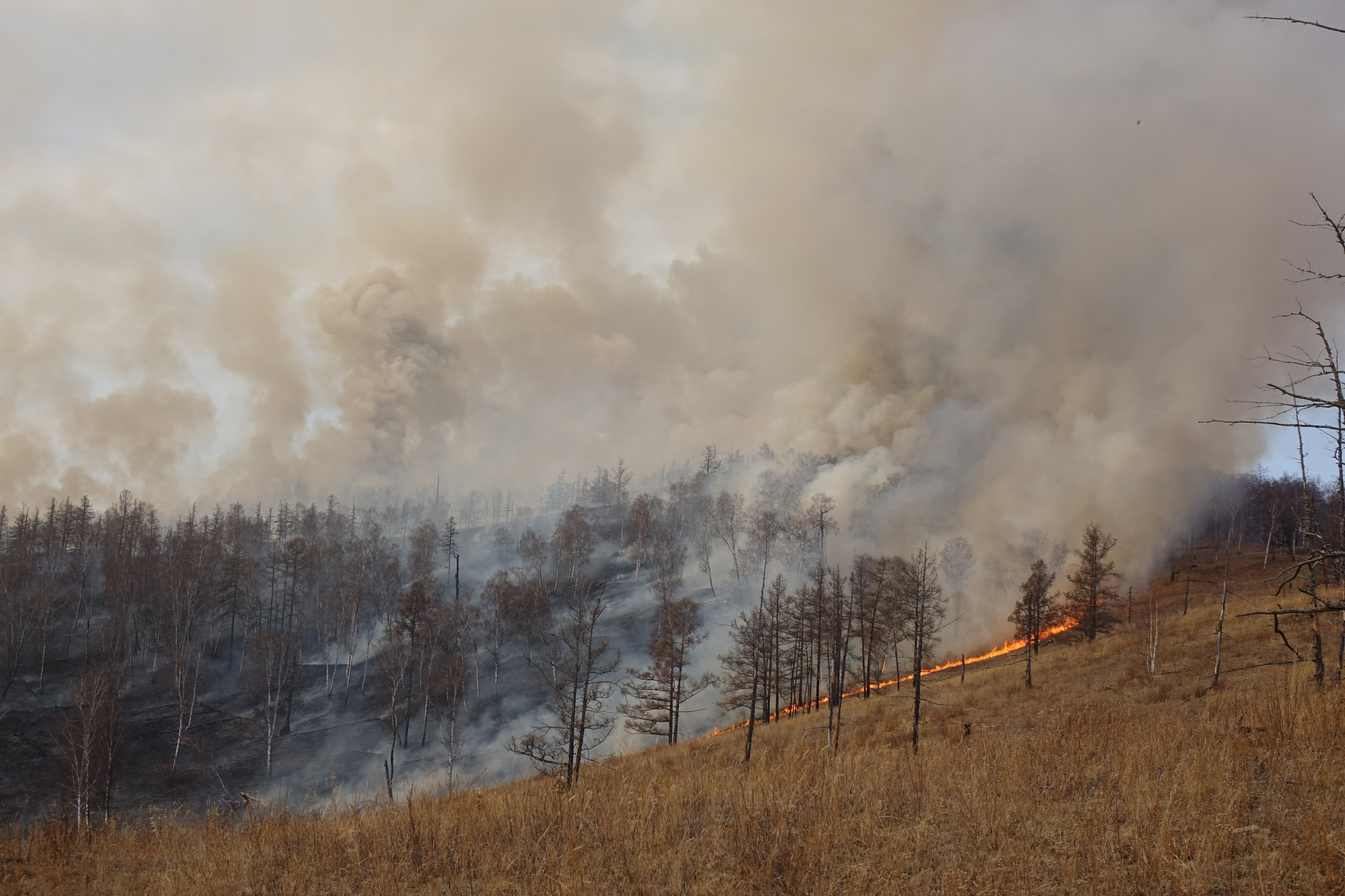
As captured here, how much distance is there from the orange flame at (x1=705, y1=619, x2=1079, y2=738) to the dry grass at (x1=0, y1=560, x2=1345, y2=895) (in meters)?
39.1

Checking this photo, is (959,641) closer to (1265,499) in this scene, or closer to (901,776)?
(1265,499)

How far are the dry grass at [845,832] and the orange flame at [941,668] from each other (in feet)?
128

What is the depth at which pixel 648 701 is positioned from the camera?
4894cm

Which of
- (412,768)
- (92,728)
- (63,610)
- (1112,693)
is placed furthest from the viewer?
(63,610)

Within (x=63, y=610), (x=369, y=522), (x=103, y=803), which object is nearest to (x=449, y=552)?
(x=369, y=522)

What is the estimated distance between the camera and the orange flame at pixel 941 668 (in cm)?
4794

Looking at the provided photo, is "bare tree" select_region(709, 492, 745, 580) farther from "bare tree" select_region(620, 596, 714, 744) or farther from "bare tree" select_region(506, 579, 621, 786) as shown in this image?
"bare tree" select_region(620, 596, 714, 744)

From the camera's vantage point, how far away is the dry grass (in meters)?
4.66

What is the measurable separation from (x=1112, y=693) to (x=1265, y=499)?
95.1m

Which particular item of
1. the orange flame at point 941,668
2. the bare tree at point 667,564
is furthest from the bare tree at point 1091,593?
the bare tree at point 667,564

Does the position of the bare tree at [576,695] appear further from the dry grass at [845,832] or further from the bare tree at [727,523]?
the bare tree at [727,523]

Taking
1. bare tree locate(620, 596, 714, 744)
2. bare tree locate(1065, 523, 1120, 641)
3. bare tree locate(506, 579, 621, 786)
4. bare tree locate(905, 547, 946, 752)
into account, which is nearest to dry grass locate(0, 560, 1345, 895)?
bare tree locate(506, 579, 621, 786)

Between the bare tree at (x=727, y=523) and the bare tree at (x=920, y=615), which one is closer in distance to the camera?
the bare tree at (x=920, y=615)

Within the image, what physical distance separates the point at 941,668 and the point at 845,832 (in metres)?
70.4
